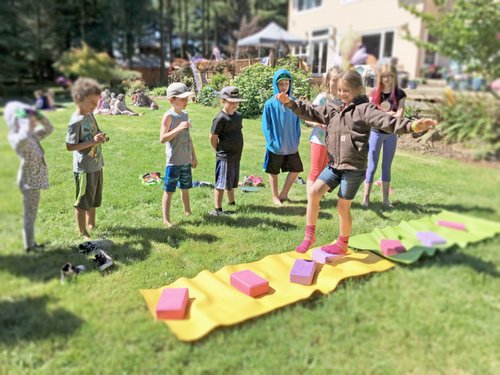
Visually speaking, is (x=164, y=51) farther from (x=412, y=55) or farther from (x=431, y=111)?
(x=431, y=111)

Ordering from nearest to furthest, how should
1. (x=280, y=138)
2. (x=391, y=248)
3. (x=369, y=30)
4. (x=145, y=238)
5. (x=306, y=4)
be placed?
(x=369, y=30) < (x=391, y=248) < (x=145, y=238) < (x=306, y=4) < (x=280, y=138)

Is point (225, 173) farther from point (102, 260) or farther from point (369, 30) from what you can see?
point (369, 30)

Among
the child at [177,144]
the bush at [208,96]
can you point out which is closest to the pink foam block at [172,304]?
the child at [177,144]

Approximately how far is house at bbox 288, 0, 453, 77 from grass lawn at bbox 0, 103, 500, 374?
0.79m

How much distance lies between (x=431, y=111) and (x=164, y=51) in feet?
6.70

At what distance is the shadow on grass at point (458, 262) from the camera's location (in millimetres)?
2971

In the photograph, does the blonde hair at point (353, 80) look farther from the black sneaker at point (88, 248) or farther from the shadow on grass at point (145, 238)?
the black sneaker at point (88, 248)

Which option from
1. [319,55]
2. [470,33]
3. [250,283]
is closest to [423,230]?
[250,283]

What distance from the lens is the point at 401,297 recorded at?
10.5ft

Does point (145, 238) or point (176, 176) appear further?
point (176, 176)

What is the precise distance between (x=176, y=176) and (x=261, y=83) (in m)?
1.49

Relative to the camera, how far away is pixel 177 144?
14.5 ft

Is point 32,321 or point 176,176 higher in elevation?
point 176,176

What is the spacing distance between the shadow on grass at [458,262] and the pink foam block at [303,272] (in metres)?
0.86
